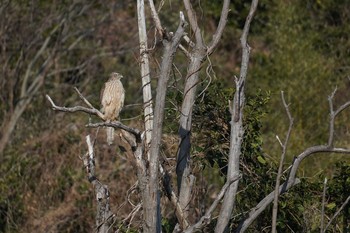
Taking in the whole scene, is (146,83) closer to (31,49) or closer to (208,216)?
(208,216)

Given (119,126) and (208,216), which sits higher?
(119,126)

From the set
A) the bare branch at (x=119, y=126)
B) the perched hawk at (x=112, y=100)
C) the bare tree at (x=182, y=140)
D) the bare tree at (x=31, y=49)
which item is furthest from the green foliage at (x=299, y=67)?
the bare branch at (x=119, y=126)

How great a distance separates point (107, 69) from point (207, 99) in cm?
805

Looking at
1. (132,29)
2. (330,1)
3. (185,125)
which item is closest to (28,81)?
(132,29)

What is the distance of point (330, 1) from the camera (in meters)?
19.7

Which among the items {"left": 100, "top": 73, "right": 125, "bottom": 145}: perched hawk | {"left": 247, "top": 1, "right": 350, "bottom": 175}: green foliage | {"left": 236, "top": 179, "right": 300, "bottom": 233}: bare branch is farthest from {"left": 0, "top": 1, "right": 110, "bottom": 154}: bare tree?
{"left": 236, "top": 179, "right": 300, "bottom": 233}: bare branch

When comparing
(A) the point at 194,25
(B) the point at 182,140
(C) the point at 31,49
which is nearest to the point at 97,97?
(C) the point at 31,49

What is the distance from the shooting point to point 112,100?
1025cm

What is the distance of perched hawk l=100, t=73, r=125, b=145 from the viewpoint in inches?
396

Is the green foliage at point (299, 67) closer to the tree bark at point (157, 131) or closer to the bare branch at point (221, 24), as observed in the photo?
the bare branch at point (221, 24)

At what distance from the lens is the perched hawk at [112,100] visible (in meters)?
10.1

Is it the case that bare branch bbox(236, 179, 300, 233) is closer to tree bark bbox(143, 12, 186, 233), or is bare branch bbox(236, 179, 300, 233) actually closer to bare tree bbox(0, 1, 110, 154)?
tree bark bbox(143, 12, 186, 233)

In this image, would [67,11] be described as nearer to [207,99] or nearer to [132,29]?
[132,29]

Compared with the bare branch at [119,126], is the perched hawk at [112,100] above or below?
above
